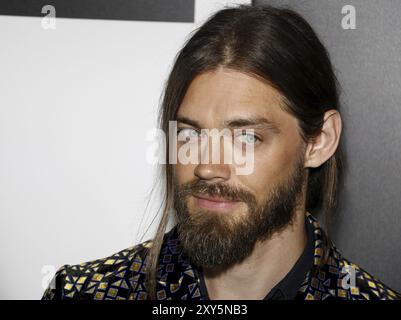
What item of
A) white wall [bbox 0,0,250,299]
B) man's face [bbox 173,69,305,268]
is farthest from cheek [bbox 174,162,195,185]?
white wall [bbox 0,0,250,299]

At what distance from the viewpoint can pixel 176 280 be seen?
4.42ft

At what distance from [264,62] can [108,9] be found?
60 cm

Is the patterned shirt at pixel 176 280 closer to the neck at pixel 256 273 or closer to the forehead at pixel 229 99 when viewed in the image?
the neck at pixel 256 273

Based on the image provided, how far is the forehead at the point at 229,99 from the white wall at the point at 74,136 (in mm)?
357

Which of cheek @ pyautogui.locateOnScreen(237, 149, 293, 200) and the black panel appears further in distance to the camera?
the black panel

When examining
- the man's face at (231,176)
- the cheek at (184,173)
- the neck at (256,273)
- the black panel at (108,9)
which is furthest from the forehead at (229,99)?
the black panel at (108,9)

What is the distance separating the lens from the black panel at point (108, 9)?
1.63 metres

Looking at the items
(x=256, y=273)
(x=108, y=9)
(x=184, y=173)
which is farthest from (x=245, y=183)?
(x=108, y=9)

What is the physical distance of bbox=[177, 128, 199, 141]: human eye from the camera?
4.20 ft

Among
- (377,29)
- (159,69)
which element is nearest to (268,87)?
(159,69)

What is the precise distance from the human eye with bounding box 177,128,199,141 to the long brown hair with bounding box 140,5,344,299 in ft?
0.23

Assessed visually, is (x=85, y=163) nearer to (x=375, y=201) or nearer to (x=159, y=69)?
(x=159, y=69)

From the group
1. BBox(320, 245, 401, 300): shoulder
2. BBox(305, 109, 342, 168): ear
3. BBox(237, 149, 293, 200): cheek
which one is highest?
BBox(305, 109, 342, 168): ear

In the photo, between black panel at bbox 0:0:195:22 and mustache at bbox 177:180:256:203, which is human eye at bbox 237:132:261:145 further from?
black panel at bbox 0:0:195:22
